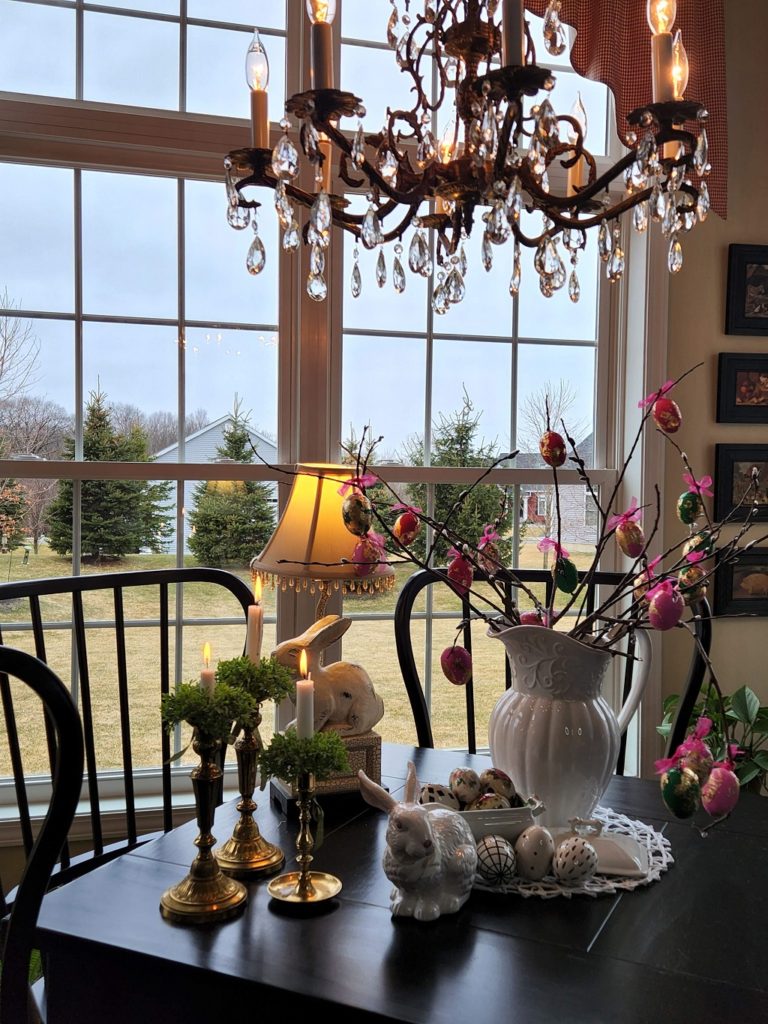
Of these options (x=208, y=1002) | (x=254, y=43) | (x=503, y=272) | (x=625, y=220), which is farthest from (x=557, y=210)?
(x=625, y=220)

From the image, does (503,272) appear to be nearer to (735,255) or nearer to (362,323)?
(362,323)

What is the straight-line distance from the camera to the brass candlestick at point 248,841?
1133mm

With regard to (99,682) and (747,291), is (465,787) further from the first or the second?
(747,291)

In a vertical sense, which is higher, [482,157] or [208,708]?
[482,157]

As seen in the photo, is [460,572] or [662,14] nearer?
[662,14]

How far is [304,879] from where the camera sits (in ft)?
3.59

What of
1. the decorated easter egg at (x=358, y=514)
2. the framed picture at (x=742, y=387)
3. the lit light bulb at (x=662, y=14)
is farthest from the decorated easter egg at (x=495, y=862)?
the framed picture at (x=742, y=387)

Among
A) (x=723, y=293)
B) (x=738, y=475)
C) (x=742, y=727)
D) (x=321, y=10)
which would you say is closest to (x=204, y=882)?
(x=321, y=10)

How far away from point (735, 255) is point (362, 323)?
114 cm

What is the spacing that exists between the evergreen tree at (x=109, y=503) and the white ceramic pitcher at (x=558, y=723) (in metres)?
1.42

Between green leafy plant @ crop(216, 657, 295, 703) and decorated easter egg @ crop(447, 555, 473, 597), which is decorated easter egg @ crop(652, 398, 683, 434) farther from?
green leafy plant @ crop(216, 657, 295, 703)

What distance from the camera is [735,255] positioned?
2.64m

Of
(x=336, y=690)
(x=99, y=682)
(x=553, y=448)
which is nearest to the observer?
(x=553, y=448)

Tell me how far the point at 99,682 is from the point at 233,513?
0.58 m
